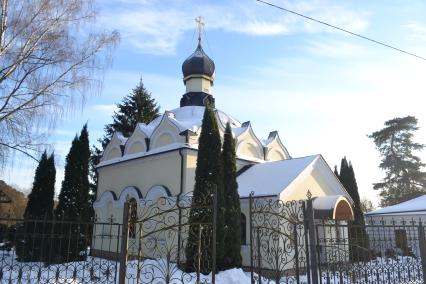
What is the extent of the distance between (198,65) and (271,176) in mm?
8292

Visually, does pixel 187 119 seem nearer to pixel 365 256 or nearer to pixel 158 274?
pixel 158 274

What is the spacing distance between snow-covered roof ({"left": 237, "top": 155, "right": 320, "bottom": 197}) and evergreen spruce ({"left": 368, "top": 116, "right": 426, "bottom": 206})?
2099 cm

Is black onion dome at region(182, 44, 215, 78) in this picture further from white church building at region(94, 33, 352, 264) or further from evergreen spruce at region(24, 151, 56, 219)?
evergreen spruce at region(24, 151, 56, 219)

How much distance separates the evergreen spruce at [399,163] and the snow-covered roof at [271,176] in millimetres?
20990

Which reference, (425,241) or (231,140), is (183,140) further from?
(425,241)

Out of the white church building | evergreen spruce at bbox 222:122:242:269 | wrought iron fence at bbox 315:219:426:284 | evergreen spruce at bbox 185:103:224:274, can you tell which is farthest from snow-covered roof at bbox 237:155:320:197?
wrought iron fence at bbox 315:219:426:284

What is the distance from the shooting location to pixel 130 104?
2828cm

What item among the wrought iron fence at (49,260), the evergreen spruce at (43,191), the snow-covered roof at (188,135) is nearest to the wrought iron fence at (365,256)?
the wrought iron fence at (49,260)

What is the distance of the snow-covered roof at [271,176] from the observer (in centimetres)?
1384

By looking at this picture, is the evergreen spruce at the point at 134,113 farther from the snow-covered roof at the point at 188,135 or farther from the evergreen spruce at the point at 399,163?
the evergreen spruce at the point at 399,163

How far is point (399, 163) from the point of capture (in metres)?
33.8

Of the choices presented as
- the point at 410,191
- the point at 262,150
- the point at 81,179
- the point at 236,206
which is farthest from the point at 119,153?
the point at 410,191

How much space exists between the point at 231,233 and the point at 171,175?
4.21 metres

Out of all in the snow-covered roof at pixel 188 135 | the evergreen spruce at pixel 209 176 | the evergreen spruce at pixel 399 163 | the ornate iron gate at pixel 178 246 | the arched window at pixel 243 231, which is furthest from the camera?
the evergreen spruce at pixel 399 163
